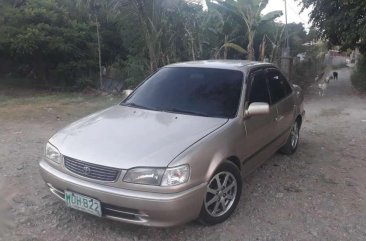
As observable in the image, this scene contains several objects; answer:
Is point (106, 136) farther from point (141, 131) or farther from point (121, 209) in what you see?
point (121, 209)

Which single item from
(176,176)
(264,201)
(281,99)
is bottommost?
(264,201)

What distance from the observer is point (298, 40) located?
60.3ft

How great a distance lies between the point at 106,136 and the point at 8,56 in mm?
11972

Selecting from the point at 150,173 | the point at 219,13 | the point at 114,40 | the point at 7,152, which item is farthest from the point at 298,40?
the point at 150,173

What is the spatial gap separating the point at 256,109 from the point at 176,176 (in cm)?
139

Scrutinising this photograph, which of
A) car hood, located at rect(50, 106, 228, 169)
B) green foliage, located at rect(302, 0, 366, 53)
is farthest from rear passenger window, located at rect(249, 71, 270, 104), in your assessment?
green foliage, located at rect(302, 0, 366, 53)

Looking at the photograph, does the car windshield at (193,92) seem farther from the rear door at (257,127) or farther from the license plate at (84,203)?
the license plate at (84,203)

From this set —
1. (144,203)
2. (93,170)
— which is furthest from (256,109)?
(93,170)

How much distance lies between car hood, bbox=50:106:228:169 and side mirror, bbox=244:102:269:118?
0.36m

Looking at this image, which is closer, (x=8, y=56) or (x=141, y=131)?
(x=141, y=131)

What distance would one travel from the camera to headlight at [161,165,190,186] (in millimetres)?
3184

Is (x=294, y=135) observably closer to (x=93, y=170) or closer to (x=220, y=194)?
(x=220, y=194)

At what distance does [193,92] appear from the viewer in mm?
4434

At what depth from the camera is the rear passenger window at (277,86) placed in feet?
16.7
